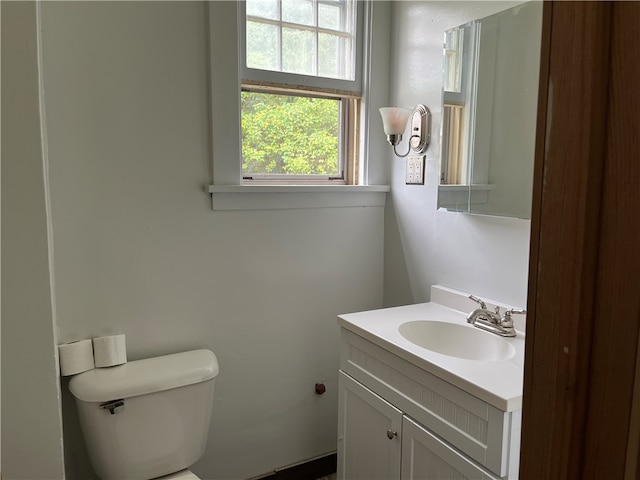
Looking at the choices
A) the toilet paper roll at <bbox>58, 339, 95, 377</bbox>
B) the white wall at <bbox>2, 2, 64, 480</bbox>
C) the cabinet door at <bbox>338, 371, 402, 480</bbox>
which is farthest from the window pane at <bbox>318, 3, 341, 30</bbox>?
the toilet paper roll at <bbox>58, 339, 95, 377</bbox>

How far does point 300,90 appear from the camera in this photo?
6.60 feet

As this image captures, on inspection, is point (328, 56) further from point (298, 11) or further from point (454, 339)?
point (454, 339)

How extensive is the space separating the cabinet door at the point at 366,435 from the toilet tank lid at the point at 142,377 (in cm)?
50

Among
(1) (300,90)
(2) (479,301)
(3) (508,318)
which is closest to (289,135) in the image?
(1) (300,90)

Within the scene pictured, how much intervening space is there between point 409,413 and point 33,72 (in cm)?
138

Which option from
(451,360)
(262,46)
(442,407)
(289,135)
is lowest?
(442,407)

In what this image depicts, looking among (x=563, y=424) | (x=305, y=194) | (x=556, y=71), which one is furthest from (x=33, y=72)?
(x=563, y=424)

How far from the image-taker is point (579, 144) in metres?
0.39

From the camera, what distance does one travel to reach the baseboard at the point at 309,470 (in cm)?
213

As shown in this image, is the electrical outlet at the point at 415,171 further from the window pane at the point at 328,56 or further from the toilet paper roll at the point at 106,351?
the toilet paper roll at the point at 106,351

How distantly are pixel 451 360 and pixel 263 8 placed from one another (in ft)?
4.90

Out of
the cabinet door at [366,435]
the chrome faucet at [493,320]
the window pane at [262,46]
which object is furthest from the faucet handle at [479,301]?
the window pane at [262,46]

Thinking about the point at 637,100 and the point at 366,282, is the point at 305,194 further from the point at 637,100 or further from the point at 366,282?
the point at 637,100

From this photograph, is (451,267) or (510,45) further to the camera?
(451,267)
